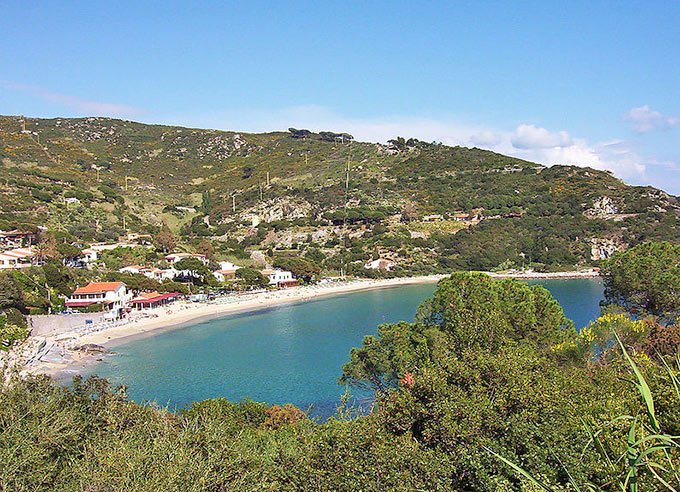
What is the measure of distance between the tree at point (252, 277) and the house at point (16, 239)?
2037 cm

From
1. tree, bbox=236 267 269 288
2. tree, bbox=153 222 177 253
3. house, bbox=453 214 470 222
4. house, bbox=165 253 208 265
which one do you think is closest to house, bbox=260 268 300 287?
tree, bbox=236 267 269 288

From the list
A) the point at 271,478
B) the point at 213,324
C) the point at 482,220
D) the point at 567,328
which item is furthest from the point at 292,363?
the point at 482,220

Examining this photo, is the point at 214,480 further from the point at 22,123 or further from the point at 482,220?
the point at 22,123

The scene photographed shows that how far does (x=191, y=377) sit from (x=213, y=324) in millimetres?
14653

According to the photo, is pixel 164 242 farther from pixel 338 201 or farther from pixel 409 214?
pixel 409 214

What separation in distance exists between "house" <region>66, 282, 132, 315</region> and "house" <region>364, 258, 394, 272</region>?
34.1 m

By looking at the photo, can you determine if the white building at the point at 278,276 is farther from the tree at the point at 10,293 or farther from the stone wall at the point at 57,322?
the tree at the point at 10,293

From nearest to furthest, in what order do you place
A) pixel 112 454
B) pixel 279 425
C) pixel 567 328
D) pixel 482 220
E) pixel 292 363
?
pixel 112 454, pixel 279 425, pixel 567 328, pixel 292 363, pixel 482 220

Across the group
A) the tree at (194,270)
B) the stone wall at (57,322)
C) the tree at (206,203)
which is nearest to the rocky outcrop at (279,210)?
the tree at (206,203)

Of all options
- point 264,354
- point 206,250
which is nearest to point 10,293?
point 264,354

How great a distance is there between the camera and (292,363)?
3170 cm

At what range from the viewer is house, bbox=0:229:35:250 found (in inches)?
1903

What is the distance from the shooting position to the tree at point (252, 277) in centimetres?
5872

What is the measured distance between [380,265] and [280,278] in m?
15.3
